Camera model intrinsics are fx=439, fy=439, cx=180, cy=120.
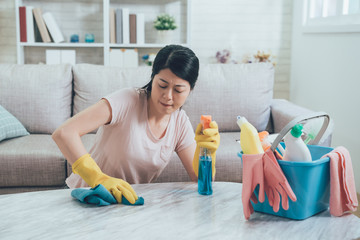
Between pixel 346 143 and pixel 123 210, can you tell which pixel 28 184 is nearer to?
pixel 123 210

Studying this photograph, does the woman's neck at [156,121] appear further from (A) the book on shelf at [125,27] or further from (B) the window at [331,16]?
(A) the book on shelf at [125,27]

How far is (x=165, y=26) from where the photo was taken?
4129 mm

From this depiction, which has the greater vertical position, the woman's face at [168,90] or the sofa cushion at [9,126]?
the woman's face at [168,90]

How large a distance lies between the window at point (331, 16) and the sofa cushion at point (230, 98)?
0.78 m

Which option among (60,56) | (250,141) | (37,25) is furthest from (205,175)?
(37,25)

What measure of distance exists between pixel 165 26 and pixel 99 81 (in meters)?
1.46

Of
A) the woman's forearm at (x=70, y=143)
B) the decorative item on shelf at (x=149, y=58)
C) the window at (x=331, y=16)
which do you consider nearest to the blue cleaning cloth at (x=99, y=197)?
the woman's forearm at (x=70, y=143)

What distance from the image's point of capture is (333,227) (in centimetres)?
114

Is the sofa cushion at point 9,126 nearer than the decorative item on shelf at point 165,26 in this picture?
Yes

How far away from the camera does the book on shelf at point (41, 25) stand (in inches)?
155

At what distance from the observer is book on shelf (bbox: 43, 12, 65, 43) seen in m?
3.98

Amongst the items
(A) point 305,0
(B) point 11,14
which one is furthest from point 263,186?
(B) point 11,14

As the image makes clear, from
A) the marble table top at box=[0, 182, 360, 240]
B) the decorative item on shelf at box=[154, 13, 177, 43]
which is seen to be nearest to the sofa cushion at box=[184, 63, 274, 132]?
the decorative item on shelf at box=[154, 13, 177, 43]

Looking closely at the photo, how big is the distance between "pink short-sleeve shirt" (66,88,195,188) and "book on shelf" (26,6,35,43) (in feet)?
8.50
